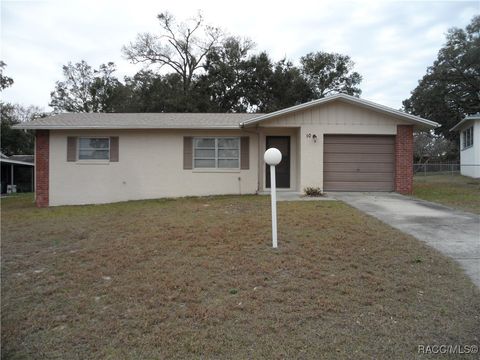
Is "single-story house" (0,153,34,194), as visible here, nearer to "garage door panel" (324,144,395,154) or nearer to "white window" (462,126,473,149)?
"garage door panel" (324,144,395,154)

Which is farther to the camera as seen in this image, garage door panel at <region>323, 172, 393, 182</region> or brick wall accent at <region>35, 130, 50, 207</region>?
brick wall accent at <region>35, 130, 50, 207</region>

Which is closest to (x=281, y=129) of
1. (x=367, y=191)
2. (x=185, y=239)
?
(x=367, y=191)

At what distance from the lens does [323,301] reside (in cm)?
355

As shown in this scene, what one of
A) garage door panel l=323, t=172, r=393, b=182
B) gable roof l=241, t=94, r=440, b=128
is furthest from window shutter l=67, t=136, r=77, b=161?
garage door panel l=323, t=172, r=393, b=182

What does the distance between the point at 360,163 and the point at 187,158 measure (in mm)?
6190

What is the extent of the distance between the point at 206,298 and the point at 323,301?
1194 millimetres

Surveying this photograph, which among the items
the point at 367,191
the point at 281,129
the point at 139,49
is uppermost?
the point at 139,49

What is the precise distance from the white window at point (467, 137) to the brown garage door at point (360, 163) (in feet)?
36.9

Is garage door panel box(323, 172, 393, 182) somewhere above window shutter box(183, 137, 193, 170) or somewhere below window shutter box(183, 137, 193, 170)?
below

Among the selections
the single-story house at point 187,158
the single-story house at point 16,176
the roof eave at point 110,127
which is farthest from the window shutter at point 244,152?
the single-story house at point 16,176

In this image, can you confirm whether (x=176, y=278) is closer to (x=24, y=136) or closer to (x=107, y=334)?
(x=107, y=334)

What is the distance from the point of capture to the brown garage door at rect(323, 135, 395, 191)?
1238cm

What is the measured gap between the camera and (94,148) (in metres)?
13.1

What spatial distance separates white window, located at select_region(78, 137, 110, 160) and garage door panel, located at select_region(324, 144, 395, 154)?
798 cm
